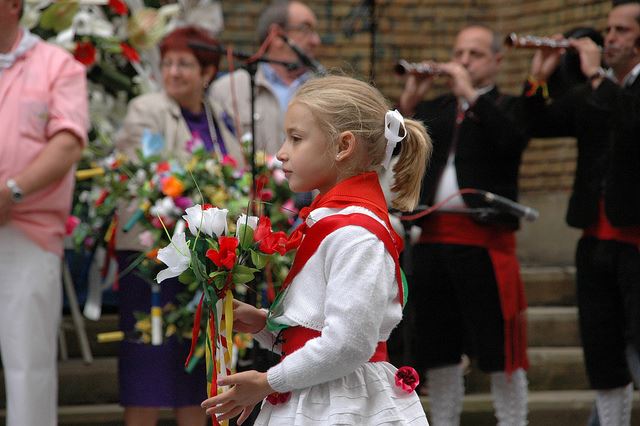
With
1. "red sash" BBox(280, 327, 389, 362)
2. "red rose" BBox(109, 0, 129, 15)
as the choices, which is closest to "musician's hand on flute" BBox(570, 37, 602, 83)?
"red rose" BBox(109, 0, 129, 15)

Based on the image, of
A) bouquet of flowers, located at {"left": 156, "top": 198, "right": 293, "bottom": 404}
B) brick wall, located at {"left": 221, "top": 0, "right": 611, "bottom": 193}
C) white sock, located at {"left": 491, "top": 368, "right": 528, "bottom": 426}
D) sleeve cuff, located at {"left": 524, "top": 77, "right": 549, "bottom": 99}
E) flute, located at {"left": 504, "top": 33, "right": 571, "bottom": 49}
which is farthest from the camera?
brick wall, located at {"left": 221, "top": 0, "right": 611, "bottom": 193}

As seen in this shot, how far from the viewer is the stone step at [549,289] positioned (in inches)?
301

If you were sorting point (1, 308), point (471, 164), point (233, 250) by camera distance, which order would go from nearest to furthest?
point (233, 250)
point (1, 308)
point (471, 164)

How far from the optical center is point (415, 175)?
10.3ft

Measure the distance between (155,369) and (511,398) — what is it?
5.40ft

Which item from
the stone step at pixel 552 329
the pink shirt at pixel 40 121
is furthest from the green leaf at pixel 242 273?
the stone step at pixel 552 329

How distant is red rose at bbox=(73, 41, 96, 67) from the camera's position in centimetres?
622

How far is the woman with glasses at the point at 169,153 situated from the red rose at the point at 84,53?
523 millimetres

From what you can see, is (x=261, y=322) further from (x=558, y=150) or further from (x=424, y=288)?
(x=558, y=150)

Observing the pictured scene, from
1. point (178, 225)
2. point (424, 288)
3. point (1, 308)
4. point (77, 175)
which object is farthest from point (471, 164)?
→ point (1, 308)

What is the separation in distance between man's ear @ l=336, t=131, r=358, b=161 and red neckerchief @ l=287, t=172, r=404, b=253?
6cm

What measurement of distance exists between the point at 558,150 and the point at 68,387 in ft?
14.0

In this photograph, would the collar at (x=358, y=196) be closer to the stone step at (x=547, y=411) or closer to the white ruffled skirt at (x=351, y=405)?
the white ruffled skirt at (x=351, y=405)

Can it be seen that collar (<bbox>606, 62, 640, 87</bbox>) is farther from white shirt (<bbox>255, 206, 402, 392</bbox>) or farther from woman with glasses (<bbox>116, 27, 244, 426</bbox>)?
white shirt (<bbox>255, 206, 402, 392</bbox>)
